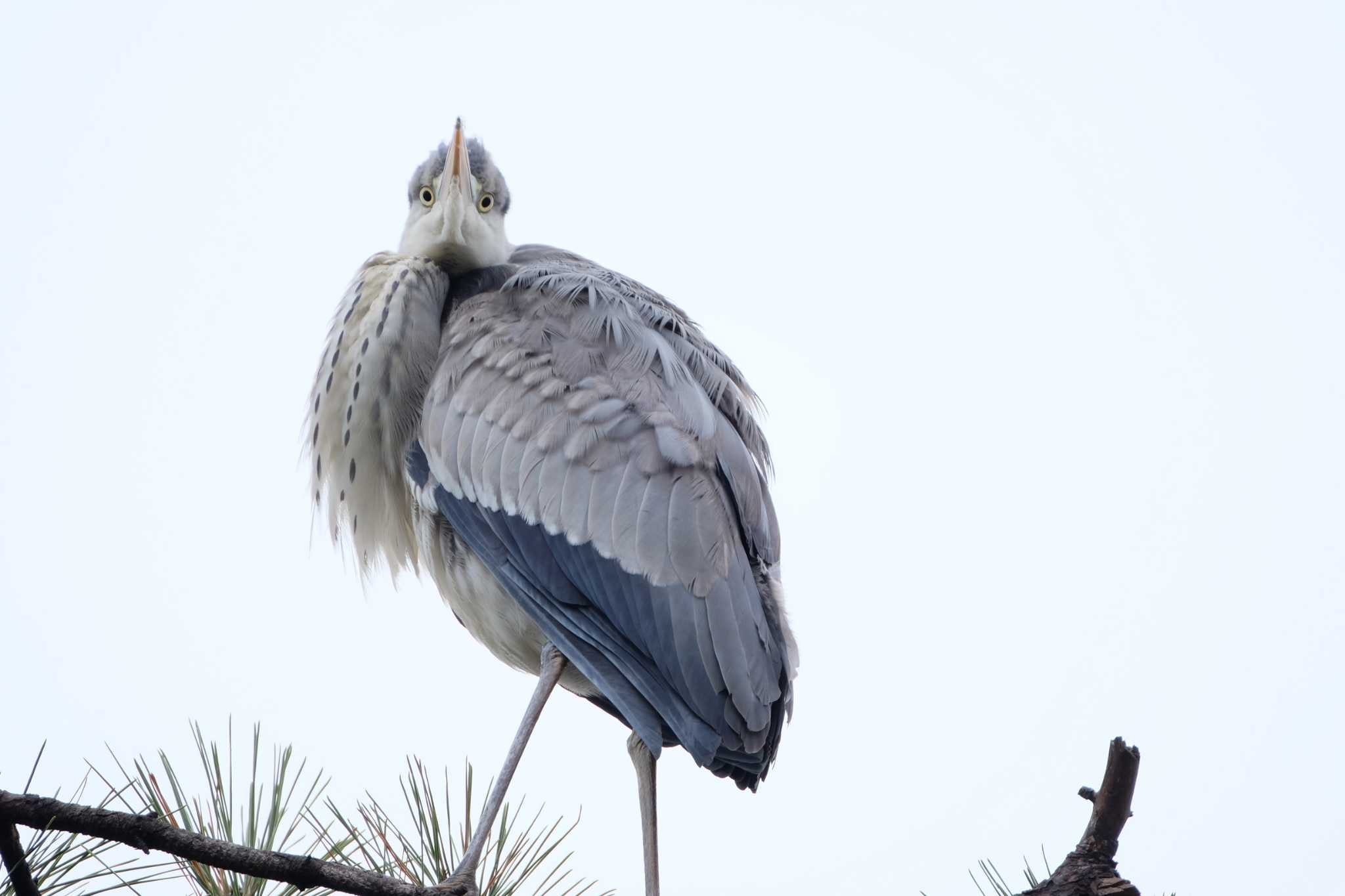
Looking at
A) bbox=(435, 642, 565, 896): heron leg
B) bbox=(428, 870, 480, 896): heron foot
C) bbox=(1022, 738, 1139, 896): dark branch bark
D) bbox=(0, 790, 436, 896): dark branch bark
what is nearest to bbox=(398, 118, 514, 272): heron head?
bbox=(435, 642, 565, 896): heron leg

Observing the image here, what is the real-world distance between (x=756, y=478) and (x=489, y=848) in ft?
4.79

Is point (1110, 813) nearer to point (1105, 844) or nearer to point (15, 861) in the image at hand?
point (1105, 844)

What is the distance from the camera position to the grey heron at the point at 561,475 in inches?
137

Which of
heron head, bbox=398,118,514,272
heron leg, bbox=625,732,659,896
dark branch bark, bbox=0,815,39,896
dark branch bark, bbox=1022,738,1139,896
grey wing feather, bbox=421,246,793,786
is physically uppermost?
heron head, bbox=398,118,514,272

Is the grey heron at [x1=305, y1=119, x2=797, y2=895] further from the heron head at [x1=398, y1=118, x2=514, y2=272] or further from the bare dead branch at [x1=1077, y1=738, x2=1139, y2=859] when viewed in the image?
the bare dead branch at [x1=1077, y1=738, x2=1139, y2=859]

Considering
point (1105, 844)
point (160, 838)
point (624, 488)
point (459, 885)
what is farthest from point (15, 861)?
point (624, 488)

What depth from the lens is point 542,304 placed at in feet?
14.1

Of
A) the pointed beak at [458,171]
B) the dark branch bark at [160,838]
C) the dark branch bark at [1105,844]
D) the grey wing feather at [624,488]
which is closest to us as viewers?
the dark branch bark at [160,838]

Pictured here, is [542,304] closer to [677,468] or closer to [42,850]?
[677,468]

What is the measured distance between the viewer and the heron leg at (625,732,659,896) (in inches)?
142

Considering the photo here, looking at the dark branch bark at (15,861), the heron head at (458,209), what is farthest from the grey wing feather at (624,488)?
the dark branch bark at (15,861)

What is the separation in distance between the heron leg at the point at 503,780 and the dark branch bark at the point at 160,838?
544mm

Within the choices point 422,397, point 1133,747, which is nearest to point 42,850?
point 1133,747

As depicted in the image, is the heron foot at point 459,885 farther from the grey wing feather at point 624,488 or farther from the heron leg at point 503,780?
the grey wing feather at point 624,488
